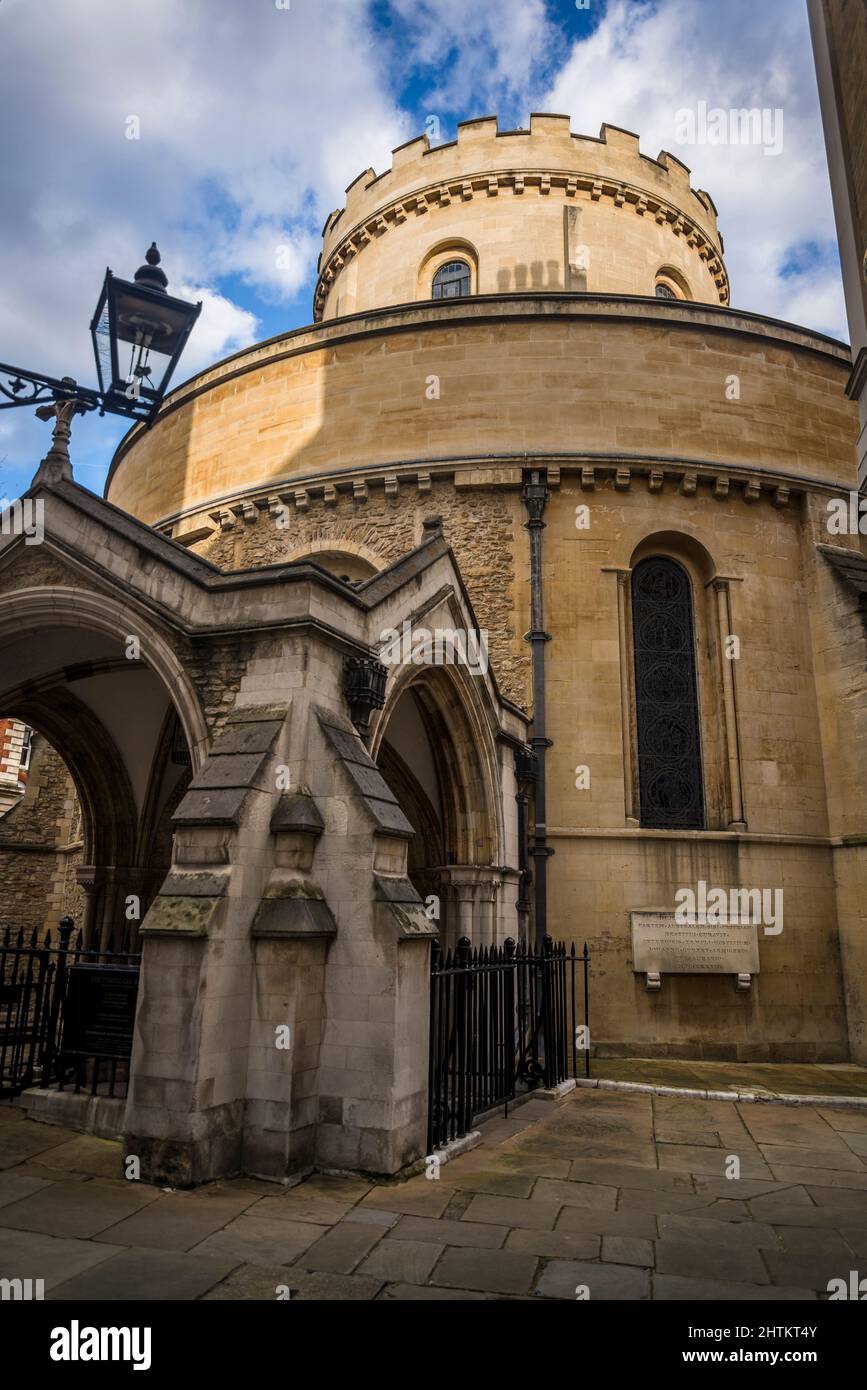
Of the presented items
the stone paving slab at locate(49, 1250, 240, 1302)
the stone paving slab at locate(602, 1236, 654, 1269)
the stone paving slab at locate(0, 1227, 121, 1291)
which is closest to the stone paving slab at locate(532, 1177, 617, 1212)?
the stone paving slab at locate(602, 1236, 654, 1269)

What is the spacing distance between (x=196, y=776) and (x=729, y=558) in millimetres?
9996

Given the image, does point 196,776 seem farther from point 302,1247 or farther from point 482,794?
point 482,794

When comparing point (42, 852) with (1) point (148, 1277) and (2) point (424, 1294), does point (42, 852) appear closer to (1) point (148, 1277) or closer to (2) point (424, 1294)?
(1) point (148, 1277)

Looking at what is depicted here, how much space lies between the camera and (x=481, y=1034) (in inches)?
305

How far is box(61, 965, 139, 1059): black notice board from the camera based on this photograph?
22.3 feet

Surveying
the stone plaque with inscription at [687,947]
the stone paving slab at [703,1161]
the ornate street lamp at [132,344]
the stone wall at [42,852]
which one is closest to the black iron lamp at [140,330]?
the ornate street lamp at [132,344]

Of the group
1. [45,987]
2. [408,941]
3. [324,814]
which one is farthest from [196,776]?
[45,987]

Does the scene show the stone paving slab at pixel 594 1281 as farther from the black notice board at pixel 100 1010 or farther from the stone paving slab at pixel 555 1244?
the black notice board at pixel 100 1010

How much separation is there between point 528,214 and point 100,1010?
63.9 feet

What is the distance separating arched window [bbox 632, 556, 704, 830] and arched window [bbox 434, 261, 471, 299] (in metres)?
10.1

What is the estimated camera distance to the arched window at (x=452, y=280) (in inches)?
808

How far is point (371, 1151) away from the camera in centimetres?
600

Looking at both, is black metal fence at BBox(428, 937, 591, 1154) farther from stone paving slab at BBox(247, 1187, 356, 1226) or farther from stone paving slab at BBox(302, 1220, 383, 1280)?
stone paving slab at BBox(302, 1220, 383, 1280)

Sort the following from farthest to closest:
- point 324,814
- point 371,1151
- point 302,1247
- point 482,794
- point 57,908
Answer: point 57,908
point 482,794
point 324,814
point 371,1151
point 302,1247
